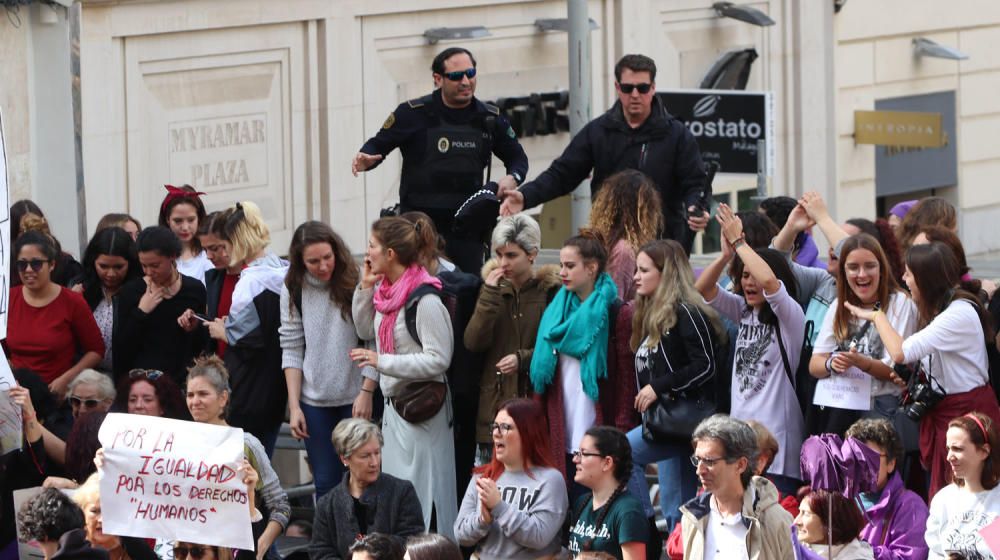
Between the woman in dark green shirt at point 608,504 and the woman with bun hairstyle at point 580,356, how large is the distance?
1.98ft

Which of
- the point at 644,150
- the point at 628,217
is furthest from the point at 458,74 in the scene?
the point at 628,217

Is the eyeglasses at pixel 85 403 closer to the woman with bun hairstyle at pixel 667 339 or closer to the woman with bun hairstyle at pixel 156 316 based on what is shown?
the woman with bun hairstyle at pixel 156 316

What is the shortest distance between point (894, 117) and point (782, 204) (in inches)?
595

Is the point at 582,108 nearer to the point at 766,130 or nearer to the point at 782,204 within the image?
the point at 766,130

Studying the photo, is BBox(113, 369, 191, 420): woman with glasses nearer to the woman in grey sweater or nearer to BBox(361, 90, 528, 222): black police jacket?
the woman in grey sweater

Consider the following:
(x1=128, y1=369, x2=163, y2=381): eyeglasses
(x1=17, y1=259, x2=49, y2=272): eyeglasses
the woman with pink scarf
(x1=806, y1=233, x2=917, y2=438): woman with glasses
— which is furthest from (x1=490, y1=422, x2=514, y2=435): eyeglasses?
(x1=17, y1=259, x2=49, y2=272): eyeglasses

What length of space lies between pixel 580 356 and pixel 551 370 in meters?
0.15

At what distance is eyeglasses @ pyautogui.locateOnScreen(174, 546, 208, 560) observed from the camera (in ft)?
28.3

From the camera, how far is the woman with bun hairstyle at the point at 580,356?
9.42 meters

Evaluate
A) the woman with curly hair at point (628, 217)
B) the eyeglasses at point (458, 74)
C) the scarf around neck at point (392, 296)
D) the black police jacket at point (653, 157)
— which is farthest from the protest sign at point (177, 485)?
the eyeglasses at point (458, 74)

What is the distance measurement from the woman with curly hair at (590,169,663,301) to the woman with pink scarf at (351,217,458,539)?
81 centimetres

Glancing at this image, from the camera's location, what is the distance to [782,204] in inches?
417

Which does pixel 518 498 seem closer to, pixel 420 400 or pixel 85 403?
pixel 420 400

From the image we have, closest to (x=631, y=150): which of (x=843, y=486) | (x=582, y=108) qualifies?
(x=843, y=486)
